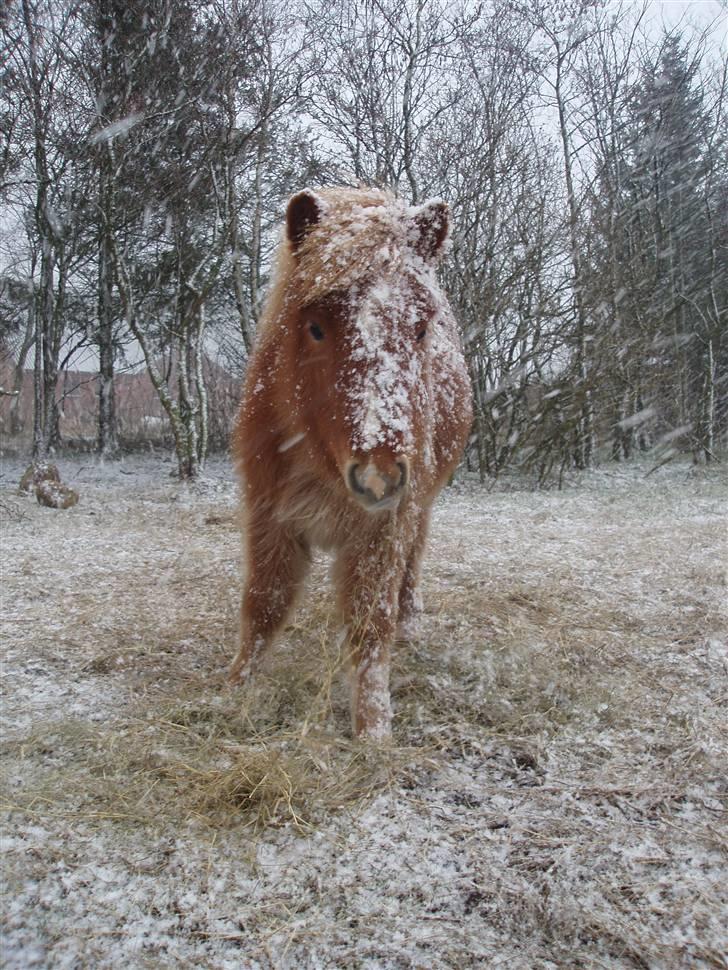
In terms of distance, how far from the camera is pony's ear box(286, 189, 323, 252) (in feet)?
8.08

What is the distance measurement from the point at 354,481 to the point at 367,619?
733mm

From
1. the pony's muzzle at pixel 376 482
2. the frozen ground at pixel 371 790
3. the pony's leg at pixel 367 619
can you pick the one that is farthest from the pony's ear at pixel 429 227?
the frozen ground at pixel 371 790

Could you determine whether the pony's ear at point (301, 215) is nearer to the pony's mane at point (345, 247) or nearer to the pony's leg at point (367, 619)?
the pony's mane at point (345, 247)

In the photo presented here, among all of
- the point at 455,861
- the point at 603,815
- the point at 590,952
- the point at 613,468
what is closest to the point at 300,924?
the point at 455,861

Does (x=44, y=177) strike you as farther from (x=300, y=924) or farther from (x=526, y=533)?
(x=300, y=924)

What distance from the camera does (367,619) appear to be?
8.50 ft

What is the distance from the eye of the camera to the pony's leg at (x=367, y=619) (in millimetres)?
2564

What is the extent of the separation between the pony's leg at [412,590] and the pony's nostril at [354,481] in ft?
5.00

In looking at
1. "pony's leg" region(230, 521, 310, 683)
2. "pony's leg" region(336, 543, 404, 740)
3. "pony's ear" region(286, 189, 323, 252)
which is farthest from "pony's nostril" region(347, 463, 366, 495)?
"pony's ear" region(286, 189, 323, 252)

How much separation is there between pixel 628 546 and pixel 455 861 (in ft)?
15.7

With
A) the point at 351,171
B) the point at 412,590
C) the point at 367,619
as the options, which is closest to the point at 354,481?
the point at 367,619

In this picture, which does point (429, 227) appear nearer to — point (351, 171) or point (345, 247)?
point (345, 247)

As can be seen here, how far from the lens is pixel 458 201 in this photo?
11.2m

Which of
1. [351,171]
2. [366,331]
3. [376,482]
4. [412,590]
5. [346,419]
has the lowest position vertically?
[412,590]
